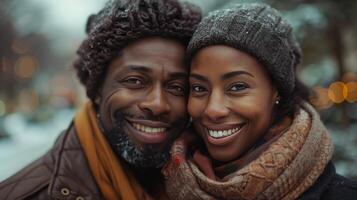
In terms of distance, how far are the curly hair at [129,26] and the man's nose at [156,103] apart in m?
0.32

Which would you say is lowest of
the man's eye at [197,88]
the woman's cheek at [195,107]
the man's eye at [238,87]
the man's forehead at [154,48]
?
the woman's cheek at [195,107]

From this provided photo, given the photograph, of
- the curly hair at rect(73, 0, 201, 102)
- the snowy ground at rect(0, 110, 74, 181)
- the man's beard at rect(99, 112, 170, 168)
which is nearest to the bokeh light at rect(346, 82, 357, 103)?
the snowy ground at rect(0, 110, 74, 181)

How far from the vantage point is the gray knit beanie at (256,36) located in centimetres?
222

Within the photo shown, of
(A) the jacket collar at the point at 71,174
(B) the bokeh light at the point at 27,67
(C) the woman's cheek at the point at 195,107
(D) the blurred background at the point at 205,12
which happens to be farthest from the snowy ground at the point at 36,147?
(B) the bokeh light at the point at 27,67

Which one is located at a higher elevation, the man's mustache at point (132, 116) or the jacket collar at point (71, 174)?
the man's mustache at point (132, 116)

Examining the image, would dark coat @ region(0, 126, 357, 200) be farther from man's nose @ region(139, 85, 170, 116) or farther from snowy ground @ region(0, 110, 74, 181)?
snowy ground @ region(0, 110, 74, 181)

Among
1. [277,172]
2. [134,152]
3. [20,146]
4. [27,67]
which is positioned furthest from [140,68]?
[27,67]

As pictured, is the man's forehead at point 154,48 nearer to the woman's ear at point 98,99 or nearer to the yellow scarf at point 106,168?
the woman's ear at point 98,99

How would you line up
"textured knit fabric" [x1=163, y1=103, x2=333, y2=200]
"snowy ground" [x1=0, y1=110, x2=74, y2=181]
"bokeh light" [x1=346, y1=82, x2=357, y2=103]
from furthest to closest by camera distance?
"snowy ground" [x1=0, y1=110, x2=74, y2=181], "bokeh light" [x1=346, y1=82, x2=357, y2=103], "textured knit fabric" [x1=163, y1=103, x2=333, y2=200]

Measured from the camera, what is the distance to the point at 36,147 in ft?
61.5

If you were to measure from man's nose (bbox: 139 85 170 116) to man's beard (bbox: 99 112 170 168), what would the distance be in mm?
178

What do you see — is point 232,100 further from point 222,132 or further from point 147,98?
point 147,98

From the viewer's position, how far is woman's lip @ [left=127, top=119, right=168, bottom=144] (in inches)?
102

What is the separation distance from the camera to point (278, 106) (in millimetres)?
2420
